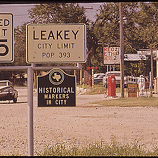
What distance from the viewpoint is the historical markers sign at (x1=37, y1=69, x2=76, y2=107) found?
20.3ft

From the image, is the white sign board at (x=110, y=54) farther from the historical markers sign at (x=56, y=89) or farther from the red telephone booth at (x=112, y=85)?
the historical markers sign at (x=56, y=89)

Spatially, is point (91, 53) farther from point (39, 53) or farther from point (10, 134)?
point (39, 53)

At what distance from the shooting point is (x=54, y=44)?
6.05m

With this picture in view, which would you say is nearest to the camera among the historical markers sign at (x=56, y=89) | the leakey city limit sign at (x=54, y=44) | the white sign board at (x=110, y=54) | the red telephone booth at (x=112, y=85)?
the leakey city limit sign at (x=54, y=44)

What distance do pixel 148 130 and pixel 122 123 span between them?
168 cm

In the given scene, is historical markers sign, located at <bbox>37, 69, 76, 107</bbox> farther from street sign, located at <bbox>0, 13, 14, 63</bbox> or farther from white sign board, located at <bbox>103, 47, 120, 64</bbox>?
white sign board, located at <bbox>103, 47, 120, 64</bbox>

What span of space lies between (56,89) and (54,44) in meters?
0.75

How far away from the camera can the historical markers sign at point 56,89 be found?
6188 millimetres

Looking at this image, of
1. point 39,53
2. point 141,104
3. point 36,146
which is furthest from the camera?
point 141,104

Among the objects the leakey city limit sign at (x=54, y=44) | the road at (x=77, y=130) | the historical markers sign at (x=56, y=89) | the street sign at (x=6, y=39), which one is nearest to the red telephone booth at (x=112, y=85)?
the road at (x=77, y=130)

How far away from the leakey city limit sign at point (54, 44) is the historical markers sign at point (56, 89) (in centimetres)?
29

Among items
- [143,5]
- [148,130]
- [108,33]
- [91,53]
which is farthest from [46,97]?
[91,53]

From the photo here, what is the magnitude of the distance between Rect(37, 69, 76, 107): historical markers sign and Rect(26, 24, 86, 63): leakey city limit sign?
29cm

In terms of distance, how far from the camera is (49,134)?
10.6 meters
